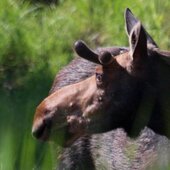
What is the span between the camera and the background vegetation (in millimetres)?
7922

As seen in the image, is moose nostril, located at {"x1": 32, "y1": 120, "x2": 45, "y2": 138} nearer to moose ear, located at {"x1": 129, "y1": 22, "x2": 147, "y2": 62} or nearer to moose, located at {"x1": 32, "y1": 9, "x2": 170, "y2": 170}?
moose, located at {"x1": 32, "y1": 9, "x2": 170, "y2": 170}

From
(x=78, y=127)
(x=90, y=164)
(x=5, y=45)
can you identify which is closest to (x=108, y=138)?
(x=90, y=164)

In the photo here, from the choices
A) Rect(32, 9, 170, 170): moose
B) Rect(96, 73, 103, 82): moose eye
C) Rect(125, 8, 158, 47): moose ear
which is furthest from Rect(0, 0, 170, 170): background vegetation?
Rect(96, 73, 103, 82): moose eye

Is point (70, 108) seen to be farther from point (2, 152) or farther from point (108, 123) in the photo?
point (2, 152)

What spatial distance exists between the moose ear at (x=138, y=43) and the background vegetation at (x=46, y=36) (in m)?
2.67

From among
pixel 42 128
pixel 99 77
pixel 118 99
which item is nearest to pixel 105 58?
pixel 99 77

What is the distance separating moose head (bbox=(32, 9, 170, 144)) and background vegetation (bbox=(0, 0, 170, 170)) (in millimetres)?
2344

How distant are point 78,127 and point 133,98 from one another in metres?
0.36

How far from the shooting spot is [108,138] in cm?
581

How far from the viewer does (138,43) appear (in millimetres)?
4617

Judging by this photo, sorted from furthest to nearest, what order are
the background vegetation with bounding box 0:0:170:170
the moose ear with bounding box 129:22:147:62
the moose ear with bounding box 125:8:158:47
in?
the background vegetation with bounding box 0:0:170:170
the moose ear with bounding box 125:8:158:47
the moose ear with bounding box 129:22:147:62

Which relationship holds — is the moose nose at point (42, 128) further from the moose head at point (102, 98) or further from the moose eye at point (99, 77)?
the moose eye at point (99, 77)

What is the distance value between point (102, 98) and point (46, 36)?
11.8 feet

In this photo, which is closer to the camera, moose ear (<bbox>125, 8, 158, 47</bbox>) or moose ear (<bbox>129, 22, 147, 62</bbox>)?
moose ear (<bbox>129, 22, 147, 62</bbox>)
